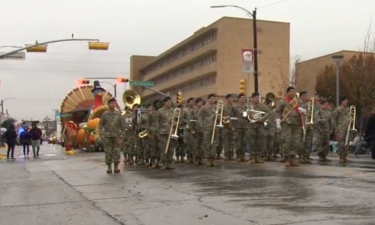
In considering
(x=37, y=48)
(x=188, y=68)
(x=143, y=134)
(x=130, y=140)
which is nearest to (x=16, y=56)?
(x=37, y=48)

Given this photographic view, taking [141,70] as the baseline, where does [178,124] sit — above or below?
below

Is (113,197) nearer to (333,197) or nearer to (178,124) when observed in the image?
(333,197)

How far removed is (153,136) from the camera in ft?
51.1

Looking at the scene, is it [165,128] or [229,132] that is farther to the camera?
[229,132]

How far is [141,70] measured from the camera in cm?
11062

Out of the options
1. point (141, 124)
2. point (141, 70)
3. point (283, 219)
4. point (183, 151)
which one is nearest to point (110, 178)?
point (141, 124)

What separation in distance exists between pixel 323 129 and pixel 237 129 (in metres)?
2.66

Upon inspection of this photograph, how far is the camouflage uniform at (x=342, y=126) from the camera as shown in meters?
16.2

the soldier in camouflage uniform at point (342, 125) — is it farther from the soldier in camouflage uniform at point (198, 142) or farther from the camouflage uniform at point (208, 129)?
the soldier in camouflage uniform at point (198, 142)

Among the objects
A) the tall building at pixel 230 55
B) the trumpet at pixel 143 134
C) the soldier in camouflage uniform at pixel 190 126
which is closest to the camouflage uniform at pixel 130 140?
the trumpet at pixel 143 134

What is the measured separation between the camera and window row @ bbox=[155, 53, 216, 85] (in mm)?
72438

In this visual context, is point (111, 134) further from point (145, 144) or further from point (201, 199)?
point (201, 199)

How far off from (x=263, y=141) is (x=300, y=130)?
6.66 ft

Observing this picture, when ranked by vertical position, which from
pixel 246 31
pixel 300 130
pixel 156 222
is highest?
pixel 246 31
